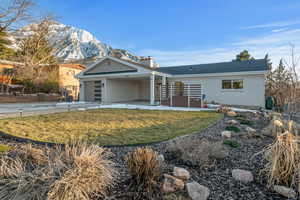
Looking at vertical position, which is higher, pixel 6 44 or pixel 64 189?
pixel 6 44

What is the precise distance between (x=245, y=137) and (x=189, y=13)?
11.8 meters

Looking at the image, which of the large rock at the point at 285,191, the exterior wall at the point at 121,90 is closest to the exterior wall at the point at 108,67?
the exterior wall at the point at 121,90

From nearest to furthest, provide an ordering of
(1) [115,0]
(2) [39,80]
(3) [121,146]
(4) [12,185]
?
1. (4) [12,185]
2. (3) [121,146]
3. (1) [115,0]
4. (2) [39,80]

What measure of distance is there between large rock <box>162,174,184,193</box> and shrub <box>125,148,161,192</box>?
5.4 inches

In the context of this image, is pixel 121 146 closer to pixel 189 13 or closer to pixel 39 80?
pixel 189 13

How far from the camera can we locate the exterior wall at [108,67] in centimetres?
1454

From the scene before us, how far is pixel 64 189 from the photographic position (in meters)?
1.68

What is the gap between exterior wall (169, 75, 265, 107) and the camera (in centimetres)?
1244

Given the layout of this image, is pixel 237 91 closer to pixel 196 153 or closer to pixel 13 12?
pixel 196 153

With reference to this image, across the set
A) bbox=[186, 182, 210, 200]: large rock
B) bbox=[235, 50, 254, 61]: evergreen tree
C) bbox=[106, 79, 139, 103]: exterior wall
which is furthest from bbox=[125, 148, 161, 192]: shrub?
bbox=[235, 50, 254, 61]: evergreen tree

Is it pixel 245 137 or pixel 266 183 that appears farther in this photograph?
pixel 245 137

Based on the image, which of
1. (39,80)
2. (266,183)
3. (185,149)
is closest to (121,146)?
(185,149)

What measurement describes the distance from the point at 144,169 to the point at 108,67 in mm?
A: 14665

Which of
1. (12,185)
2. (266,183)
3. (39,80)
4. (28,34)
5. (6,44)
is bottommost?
(266,183)
